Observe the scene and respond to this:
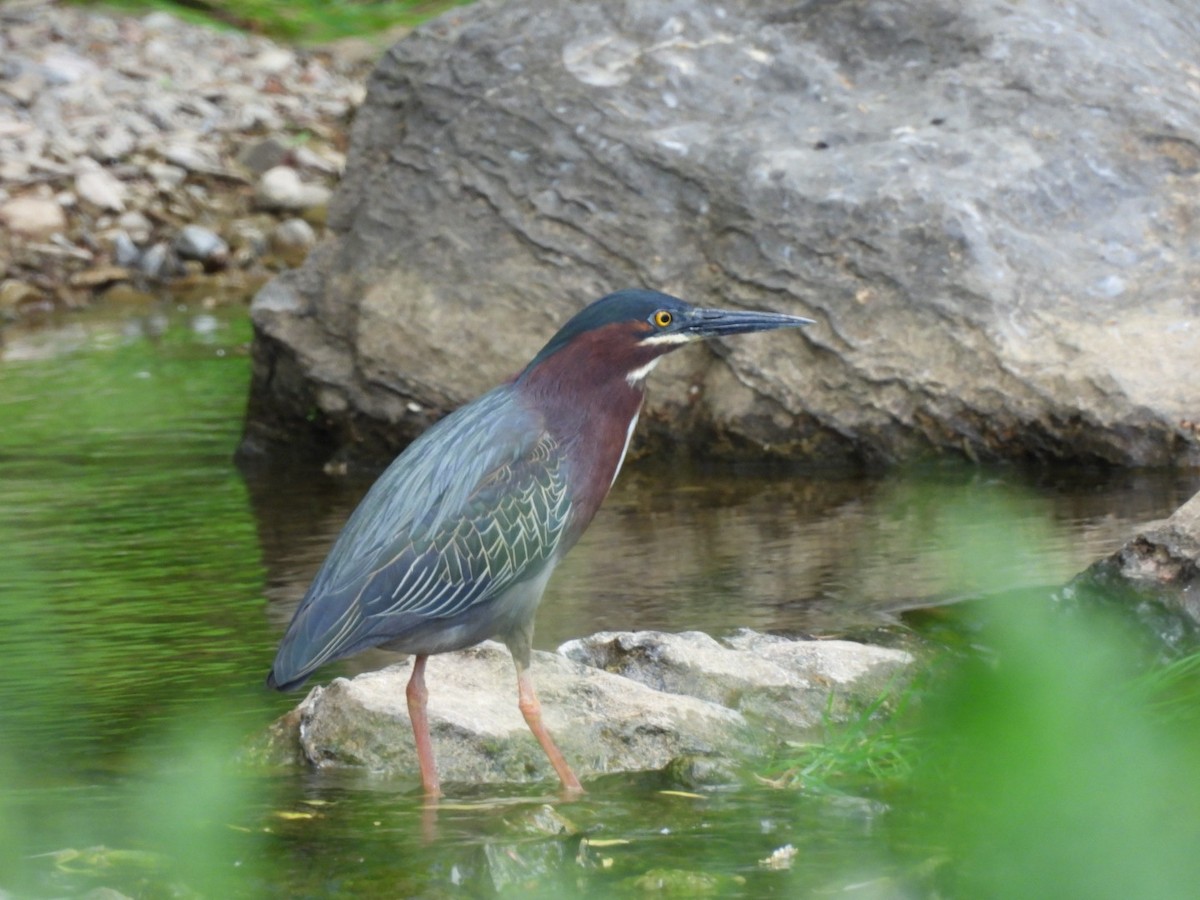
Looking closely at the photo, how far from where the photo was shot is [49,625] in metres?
5.73

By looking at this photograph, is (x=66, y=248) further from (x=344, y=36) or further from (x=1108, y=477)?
(x=1108, y=477)

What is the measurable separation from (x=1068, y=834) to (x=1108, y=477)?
20.8 ft

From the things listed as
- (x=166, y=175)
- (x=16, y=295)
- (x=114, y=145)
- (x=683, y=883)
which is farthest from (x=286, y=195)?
(x=683, y=883)

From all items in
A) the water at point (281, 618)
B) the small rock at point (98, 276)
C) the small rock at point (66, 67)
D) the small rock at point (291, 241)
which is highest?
the water at point (281, 618)

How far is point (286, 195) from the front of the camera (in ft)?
52.3

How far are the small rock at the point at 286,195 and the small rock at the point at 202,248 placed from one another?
33.1 inches

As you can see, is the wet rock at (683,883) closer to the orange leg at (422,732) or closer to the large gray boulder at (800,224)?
the orange leg at (422,732)

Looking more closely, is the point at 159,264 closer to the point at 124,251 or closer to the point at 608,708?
the point at 124,251

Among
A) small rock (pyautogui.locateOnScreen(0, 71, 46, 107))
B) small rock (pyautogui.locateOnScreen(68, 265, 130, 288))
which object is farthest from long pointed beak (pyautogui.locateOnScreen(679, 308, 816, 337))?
small rock (pyautogui.locateOnScreen(0, 71, 46, 107))

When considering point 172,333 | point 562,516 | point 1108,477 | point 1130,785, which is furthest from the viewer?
point 172,333

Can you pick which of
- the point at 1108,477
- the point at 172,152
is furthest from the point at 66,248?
the point at 1108,477

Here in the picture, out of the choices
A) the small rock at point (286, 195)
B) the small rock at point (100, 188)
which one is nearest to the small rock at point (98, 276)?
the small rock at point (100, 188)

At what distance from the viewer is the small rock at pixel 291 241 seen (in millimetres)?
15398

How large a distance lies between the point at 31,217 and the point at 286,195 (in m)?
2.25
